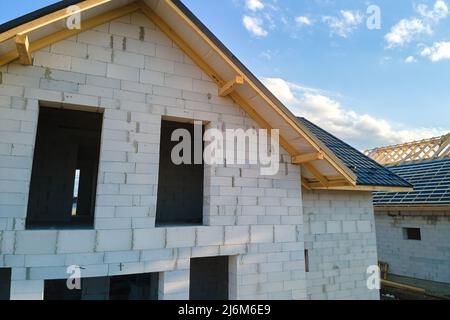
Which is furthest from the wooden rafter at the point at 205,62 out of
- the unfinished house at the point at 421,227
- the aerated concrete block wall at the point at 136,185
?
the unfinished house at the point at 421,227

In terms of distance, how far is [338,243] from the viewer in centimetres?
669

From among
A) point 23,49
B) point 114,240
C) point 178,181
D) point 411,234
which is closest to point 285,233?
point 114,240

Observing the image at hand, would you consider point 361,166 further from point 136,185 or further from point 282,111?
point 136,185

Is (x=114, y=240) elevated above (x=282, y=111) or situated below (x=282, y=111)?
below

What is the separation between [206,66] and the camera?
5.29m

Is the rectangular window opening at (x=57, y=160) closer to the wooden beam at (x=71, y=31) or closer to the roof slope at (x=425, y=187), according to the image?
the wooden beam at (x=71, y=31)

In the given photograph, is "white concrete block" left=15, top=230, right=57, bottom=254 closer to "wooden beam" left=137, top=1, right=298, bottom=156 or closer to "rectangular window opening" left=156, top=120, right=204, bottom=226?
"wooden beam" left=137, top=1, right=298, bottom=156

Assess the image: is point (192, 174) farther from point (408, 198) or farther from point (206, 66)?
point (408, 198)

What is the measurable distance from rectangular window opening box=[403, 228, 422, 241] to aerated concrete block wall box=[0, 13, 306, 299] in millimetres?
10552

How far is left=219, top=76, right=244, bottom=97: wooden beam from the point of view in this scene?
15.7 ft

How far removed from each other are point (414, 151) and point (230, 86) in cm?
1711

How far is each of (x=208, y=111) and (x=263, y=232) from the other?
2.46 m

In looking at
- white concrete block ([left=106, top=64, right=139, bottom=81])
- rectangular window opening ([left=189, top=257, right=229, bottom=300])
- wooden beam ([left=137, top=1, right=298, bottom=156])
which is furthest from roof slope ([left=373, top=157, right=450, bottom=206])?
white concrete block ([left=106, top=64, right=139, bottom=81])

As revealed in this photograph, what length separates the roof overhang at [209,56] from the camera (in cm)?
395
